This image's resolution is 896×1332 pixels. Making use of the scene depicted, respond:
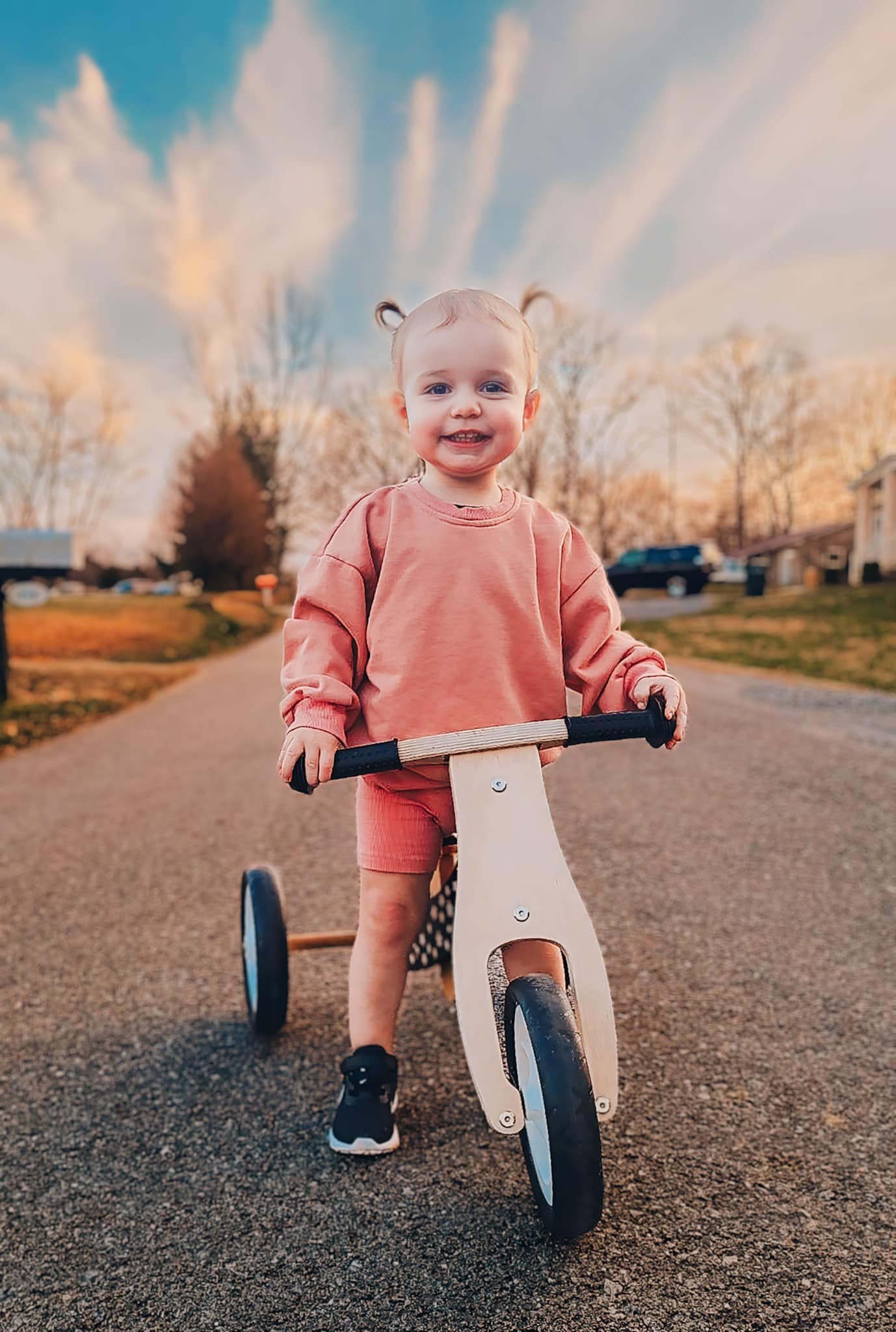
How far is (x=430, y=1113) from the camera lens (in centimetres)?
239

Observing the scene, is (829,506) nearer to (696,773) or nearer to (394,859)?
(696,773)

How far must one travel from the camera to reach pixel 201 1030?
114 inches

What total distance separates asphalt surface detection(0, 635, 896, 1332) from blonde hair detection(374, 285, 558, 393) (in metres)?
1.66

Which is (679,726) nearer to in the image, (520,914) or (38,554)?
(520,914)

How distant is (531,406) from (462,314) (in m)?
0.26

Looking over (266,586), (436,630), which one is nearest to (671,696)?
(436,630)

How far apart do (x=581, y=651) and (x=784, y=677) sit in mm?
11550

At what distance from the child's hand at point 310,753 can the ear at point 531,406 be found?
2.57 feet

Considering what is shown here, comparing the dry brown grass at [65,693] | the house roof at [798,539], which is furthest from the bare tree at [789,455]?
the dry brown grass at [65,693]

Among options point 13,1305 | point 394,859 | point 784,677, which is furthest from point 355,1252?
point 784,677

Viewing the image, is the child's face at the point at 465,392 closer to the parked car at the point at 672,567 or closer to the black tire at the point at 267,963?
the black tire at the point at 267,963

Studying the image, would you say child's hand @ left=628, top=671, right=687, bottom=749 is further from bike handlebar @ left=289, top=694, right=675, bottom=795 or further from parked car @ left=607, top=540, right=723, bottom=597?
parked car @ left=607, top=540, right=723, bottom=597

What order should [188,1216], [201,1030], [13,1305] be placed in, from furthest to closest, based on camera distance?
[201,1030], [188,1216], [13,1305]

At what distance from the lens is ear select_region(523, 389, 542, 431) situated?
221 cm
